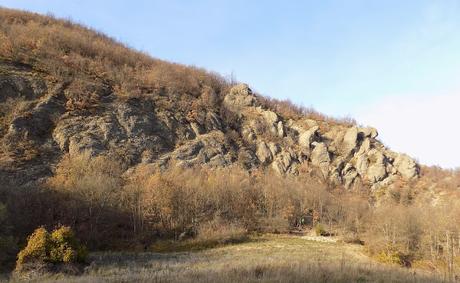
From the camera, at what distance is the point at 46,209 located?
34562mm

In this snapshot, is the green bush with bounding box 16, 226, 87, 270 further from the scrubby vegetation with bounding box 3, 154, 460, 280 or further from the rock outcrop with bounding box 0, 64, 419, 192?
the rock outcrop with bounding box 0, 64, 419, 192

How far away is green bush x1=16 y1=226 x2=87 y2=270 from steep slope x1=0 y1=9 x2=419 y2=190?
21.1m

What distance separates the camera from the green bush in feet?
66.7

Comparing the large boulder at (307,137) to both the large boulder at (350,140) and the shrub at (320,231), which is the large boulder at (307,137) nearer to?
the large boulder at (350,140)

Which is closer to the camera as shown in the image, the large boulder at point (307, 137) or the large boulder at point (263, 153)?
the large boulder at point (263, 153)

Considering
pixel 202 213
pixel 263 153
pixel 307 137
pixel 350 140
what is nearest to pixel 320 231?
pixel 202 213

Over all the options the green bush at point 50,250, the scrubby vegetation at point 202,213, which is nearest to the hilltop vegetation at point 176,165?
the scrubby vegetation at point 202,213

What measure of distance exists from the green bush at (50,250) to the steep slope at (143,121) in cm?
2109

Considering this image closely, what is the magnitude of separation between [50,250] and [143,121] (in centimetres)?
3561

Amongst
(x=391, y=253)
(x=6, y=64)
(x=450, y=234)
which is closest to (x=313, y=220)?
(x=450, y=234)

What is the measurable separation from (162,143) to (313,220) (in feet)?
66.6

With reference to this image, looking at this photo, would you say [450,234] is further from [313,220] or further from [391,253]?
[313,220]

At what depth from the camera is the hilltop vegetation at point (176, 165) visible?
119ft

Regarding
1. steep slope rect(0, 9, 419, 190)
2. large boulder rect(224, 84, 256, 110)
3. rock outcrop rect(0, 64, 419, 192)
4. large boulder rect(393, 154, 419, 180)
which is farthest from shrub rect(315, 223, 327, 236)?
large boulder rect(224, 84, 256, 110)
